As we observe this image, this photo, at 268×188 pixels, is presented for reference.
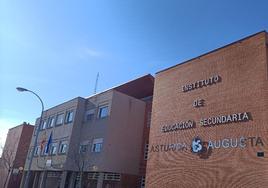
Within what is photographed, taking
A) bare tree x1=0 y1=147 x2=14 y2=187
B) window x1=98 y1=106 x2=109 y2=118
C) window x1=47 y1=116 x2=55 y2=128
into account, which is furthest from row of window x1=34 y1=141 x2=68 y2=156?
bare tree x1=0 y1=147 x2=14 y2=187

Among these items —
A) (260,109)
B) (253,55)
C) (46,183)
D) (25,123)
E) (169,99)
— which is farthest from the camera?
(25,123)

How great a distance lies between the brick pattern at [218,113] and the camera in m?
18.3

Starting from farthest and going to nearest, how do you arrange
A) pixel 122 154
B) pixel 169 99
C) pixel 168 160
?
pixel 122 154
pixel 169 99
pixel 168 160

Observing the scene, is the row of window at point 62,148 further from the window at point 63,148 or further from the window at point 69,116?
the window at point 69,116

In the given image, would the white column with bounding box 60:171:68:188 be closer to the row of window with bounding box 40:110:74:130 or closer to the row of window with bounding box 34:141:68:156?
the row of window with bounding box 34:141:68:156

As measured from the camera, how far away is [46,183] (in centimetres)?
3950

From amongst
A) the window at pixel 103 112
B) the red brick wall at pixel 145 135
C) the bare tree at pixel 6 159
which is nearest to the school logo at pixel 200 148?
the red brick wall at pixel 145 135

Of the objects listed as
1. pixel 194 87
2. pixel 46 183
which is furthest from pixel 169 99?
pixel 46 183

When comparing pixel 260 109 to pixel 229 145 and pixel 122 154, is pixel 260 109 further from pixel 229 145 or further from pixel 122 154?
pixel 122 154

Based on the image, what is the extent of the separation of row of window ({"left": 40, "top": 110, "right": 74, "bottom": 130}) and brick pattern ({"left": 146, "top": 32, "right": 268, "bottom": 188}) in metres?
13.9

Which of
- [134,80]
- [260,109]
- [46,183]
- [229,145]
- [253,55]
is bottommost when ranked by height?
[46,183]

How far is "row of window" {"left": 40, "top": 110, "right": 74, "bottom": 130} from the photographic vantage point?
3681cm

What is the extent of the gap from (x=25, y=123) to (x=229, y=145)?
41732mm

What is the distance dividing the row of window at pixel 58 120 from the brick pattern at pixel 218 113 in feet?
45.8
